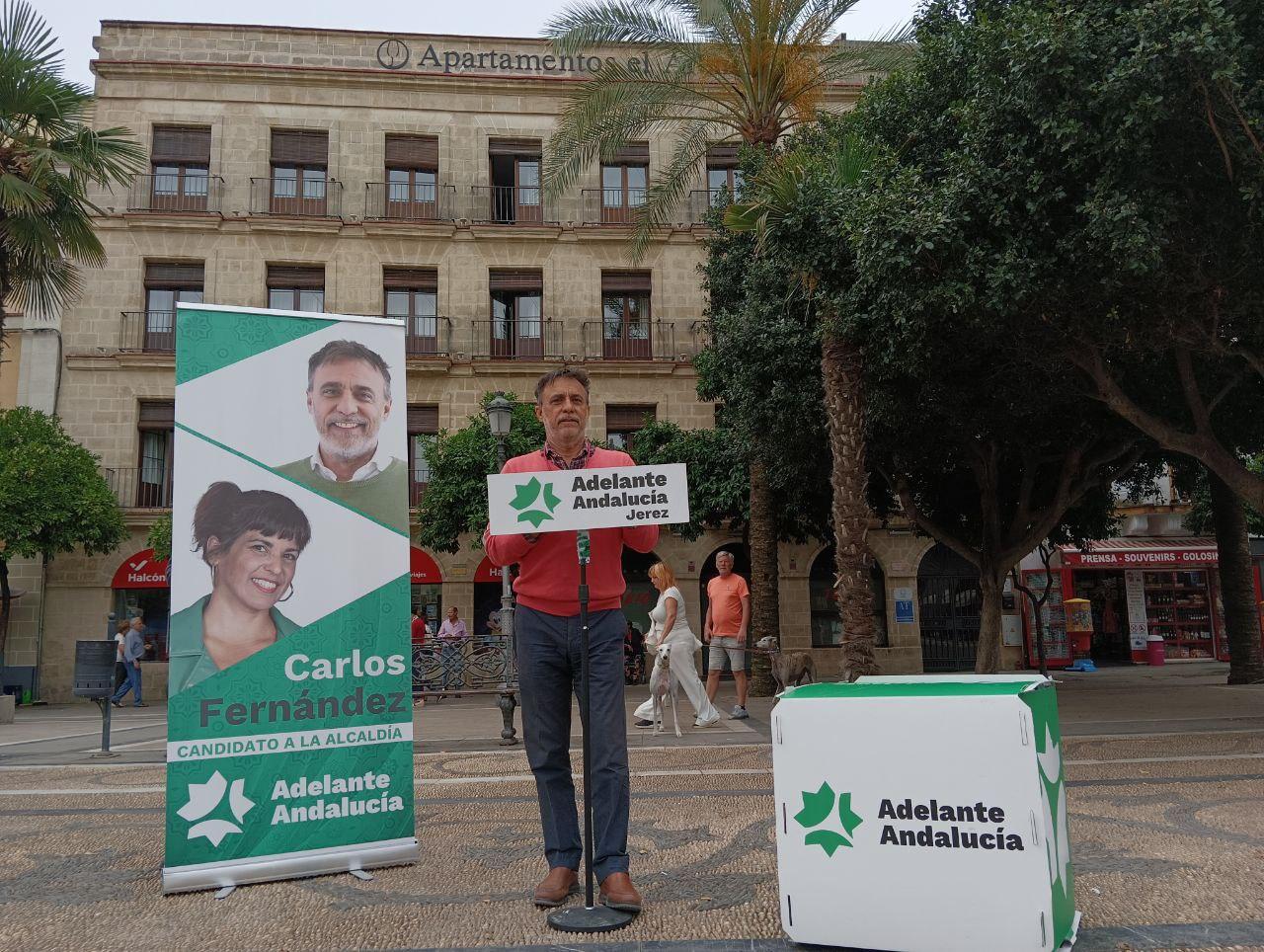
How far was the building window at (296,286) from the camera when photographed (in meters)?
23.7

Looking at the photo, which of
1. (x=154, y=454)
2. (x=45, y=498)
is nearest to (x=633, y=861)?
(x=45, y=498)

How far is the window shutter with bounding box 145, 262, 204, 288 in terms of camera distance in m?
23.3

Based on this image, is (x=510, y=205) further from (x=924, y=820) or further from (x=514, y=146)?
(x=924, y=820)

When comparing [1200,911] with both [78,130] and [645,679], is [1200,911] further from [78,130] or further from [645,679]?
[645,679]

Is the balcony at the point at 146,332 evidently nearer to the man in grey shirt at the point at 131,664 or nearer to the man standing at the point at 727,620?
the man in grey shirt at the point at 131,664

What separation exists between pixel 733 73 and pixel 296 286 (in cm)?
1382

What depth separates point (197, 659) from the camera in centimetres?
408

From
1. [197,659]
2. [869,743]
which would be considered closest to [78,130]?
[197,659]

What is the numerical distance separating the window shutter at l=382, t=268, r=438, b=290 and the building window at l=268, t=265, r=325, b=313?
5.62 ft

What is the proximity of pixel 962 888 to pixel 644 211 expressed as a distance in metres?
16.2

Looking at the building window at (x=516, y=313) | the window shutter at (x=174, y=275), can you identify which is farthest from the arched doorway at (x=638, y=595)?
the window shutter at (x=174, y=275)

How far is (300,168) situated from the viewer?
79.0 feet

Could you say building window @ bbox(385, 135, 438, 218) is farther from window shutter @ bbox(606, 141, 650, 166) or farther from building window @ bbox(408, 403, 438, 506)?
building window @ bbox(408, 403, 438, 506)

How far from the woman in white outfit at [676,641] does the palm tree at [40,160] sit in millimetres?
8976
